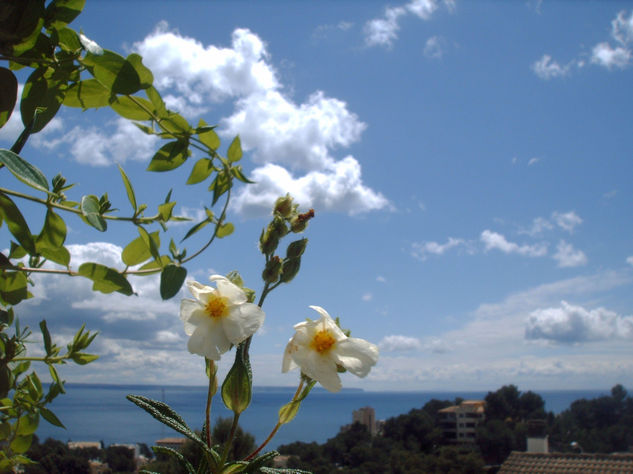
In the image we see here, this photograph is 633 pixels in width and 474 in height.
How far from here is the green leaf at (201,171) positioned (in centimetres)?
79

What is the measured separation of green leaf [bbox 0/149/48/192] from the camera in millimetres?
491

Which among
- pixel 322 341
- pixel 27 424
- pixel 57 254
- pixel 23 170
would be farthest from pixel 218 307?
pixel 27 424

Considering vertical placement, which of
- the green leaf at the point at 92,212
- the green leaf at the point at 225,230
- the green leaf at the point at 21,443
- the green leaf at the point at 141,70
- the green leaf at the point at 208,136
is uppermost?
the green leaf at the point at 141,70

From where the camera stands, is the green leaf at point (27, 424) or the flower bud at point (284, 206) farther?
the green leaf at point (27, 424)

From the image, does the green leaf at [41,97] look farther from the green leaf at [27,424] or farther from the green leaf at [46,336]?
the green leaf at [27,424]

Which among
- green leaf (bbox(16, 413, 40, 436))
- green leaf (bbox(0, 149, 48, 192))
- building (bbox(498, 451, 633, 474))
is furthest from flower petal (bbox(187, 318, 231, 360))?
building (bbox(498, 451, 633, 474))

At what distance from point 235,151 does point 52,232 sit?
296 millimetres

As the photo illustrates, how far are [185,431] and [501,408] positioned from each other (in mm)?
46749

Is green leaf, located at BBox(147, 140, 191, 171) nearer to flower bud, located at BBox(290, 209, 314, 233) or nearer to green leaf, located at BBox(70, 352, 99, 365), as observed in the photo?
flower bud, located at BBox(290, 209, 314, 233)

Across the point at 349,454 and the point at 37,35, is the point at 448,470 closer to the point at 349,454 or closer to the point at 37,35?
the point at 349,454

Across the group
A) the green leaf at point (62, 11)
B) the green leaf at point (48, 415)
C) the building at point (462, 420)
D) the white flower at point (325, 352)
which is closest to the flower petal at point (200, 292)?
the white flower at point (325, 352)

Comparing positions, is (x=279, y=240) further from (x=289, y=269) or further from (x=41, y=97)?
(x=41, y=97)

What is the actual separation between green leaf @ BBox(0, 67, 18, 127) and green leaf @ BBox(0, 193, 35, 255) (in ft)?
0.36

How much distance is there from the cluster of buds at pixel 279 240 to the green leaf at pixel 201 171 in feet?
0.55
